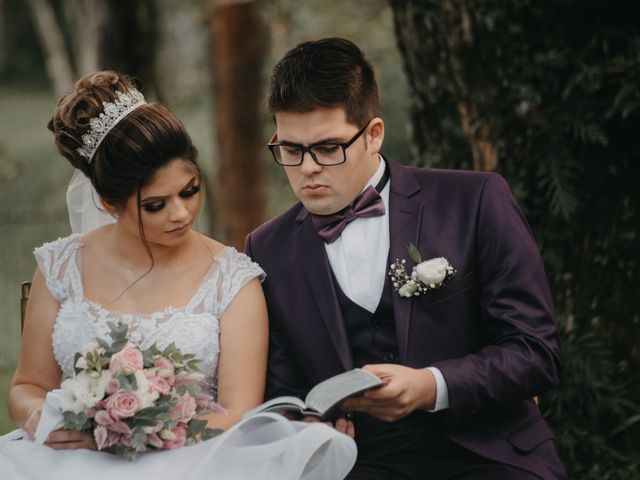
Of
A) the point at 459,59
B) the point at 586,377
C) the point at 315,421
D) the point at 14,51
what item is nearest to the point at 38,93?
the point at 14,51

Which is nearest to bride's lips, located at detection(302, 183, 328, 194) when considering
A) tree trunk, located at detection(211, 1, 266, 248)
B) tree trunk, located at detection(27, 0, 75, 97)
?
tree trunk, located at detection(211, 1, 266, 248)

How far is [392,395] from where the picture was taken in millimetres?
2883

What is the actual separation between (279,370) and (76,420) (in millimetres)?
820

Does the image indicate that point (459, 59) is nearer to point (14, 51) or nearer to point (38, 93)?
point (38, 93)

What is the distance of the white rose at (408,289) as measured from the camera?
10.6 feet

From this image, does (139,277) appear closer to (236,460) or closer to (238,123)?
(236,460)

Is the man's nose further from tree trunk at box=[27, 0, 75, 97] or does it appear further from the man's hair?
tree trunk at box=[27, 0, 75, 97]

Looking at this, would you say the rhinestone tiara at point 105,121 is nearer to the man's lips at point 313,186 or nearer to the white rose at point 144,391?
the man's lips at point 313,186

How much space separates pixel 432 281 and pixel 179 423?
2.91 ft

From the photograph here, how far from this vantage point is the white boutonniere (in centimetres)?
320

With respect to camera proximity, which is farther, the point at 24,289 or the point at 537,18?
the point at 537,18

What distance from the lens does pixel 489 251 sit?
10.8 feet

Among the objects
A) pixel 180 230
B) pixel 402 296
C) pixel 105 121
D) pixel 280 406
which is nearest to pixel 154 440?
pixel 280 406

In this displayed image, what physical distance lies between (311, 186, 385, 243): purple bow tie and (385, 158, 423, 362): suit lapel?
5 cm
